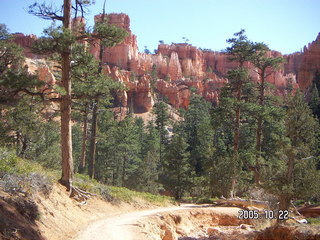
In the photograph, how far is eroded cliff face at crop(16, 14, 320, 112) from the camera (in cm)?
7938

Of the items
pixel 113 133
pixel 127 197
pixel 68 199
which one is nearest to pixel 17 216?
pixel 68 199

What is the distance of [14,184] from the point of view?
7.95 meters

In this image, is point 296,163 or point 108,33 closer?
point 108,33

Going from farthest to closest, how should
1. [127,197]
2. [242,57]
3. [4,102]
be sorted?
[242,57]
[127,197]
[4,102]

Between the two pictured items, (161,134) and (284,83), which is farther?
(284,83)

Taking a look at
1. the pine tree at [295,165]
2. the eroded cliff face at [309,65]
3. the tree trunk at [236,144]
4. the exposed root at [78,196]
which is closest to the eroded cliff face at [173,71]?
the eroded cliff face at [309,65]

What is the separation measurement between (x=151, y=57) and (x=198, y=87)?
18.5 m

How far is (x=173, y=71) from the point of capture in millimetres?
94750

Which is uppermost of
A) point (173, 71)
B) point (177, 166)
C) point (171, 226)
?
point (173, 71)

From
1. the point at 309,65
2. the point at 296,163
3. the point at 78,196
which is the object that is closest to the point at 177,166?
the point at 78,196

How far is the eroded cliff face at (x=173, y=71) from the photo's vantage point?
79375 millimetres

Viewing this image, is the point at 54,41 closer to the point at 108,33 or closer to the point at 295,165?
the point at 108,33

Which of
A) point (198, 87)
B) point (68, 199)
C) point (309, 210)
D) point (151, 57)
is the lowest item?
point (309, 210)

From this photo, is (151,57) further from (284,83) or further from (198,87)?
(284,83)
